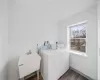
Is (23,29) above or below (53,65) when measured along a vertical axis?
above

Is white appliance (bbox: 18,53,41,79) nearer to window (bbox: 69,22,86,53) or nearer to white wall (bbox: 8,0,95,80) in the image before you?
white wall (bbox: 8,0,95,80)

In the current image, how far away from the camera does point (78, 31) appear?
2662mm

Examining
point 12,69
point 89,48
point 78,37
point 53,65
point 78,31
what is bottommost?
point 12,69

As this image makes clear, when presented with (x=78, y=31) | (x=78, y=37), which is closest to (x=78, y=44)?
(x=78, y=37)

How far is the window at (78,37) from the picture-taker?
8.04ft

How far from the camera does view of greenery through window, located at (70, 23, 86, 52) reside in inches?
96.4

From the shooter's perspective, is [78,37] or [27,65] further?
[78,37]

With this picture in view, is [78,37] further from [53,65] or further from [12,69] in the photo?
[12,69]

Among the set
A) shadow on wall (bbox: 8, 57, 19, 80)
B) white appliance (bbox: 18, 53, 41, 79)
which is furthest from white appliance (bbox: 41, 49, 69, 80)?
shadow on wall (bbox: 8, 57, 19, 80)

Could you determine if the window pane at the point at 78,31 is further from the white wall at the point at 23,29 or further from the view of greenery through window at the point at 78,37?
the white wall at the point at 23,29

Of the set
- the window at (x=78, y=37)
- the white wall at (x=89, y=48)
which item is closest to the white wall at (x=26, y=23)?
the white wall at (x=89, y=48)

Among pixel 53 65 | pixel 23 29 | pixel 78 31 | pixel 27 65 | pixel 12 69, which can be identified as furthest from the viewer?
pixel 78 31

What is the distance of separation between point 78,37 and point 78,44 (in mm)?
Answer: 279

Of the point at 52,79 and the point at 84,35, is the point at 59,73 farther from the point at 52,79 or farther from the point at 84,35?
the point at 84,35
